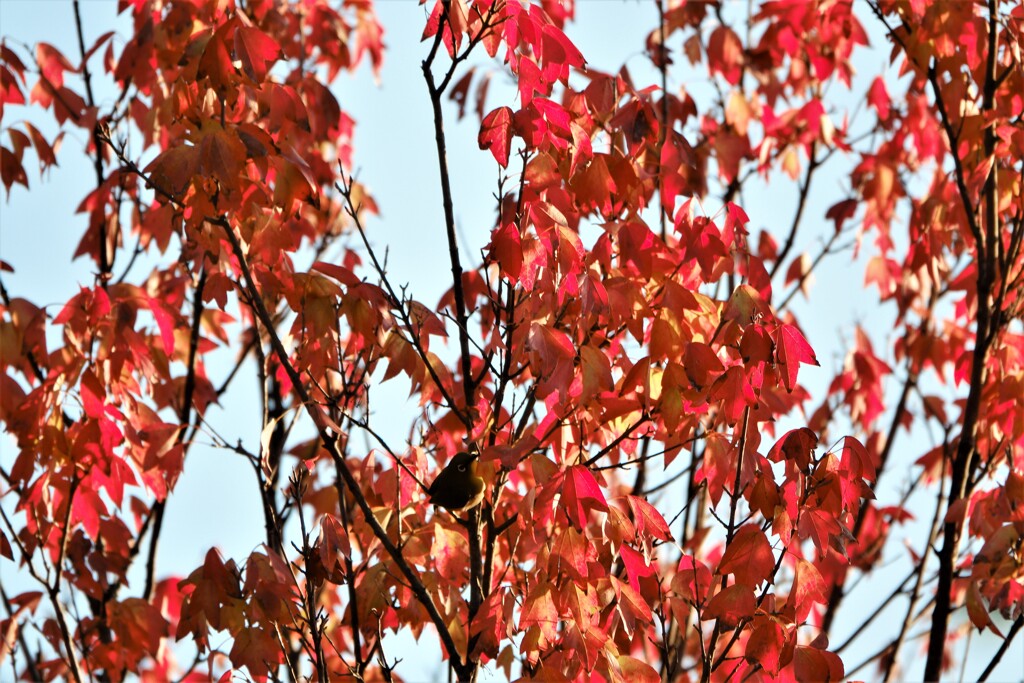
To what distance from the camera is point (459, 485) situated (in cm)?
212

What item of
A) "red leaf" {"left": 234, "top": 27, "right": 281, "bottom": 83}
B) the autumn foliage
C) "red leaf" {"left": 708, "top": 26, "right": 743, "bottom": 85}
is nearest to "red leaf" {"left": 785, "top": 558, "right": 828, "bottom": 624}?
the autumn foliage

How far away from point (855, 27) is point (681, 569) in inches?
92.1

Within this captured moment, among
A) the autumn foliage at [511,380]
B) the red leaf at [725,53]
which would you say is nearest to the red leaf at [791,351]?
the autumn foliage at [511,380]

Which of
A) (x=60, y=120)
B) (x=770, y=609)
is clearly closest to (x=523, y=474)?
(x=770, y=609)

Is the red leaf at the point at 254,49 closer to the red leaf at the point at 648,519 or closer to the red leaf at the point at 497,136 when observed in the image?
the red leaf at the point at 497,136

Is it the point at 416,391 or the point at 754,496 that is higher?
the point at 416,391

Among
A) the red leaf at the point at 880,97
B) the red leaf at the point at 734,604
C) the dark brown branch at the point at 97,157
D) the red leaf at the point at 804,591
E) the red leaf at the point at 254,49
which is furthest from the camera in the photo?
the red leaf at the point at 880,97

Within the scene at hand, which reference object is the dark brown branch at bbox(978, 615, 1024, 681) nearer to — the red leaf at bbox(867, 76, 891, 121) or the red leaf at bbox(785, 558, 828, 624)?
the red leaf at bbox(785, 558, 828, 624)

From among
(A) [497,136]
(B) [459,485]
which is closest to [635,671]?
(B) [459,485]

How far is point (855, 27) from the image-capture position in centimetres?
394

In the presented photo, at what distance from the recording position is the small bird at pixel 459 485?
2.12 meters

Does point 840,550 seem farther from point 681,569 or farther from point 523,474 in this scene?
point 523,474

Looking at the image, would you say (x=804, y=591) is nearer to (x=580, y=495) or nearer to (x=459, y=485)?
(x=580, y=495)

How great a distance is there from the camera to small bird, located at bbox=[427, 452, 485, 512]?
2121mm
